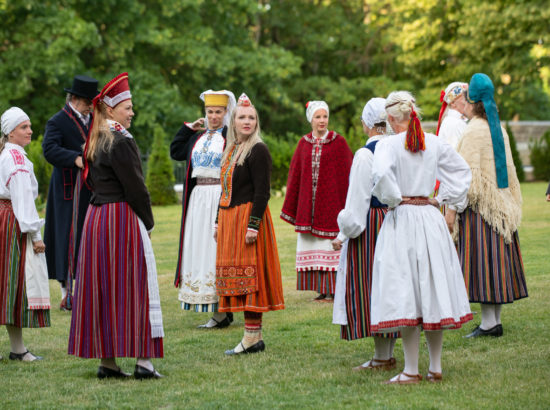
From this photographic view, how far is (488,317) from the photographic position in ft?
22.0

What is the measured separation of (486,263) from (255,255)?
6.07 feet

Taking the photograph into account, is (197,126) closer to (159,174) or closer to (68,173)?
(68,173)

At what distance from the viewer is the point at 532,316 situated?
288 inches

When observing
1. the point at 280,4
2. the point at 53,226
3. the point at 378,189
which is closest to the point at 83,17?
the point at 280,4

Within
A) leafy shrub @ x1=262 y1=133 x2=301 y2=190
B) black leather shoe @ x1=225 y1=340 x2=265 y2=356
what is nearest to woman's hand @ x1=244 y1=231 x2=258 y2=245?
black leather shoe @ x1=225 y1=340 x2=265 y2=356

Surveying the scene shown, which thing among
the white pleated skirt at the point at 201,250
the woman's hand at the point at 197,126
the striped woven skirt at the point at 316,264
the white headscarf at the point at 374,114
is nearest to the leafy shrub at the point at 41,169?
the striped woven skirt at the point at 316,264

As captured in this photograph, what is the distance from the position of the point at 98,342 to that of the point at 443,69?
25934 mm

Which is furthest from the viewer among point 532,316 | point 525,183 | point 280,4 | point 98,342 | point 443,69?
point 280,4

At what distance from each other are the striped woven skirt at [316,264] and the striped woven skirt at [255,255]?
2277 mm

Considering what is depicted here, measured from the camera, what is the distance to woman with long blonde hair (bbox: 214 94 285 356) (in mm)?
6359

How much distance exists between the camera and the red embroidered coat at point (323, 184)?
8.73m

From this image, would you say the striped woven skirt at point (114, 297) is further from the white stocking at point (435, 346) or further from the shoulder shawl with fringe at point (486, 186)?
the shoulder shawl with fringe at point (486, 186)

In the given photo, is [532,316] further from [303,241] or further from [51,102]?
[51,102]

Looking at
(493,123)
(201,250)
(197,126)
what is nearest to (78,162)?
(197,126)
